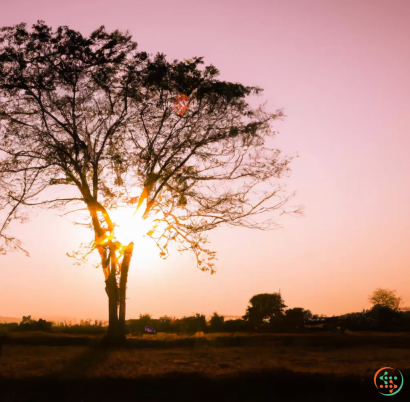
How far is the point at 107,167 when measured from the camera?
25.1 metres

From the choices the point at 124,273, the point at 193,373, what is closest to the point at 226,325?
the point at 124,273

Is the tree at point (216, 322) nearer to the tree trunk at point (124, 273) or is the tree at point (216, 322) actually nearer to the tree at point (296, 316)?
the tree at point (296, 316)

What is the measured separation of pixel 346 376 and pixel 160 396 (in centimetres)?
438

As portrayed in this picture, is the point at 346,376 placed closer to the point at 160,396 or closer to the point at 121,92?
the point at 160,396

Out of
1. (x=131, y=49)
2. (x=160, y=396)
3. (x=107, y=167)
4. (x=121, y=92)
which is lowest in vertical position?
(x=160, y=396)

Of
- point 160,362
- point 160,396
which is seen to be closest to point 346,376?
point 160,396
